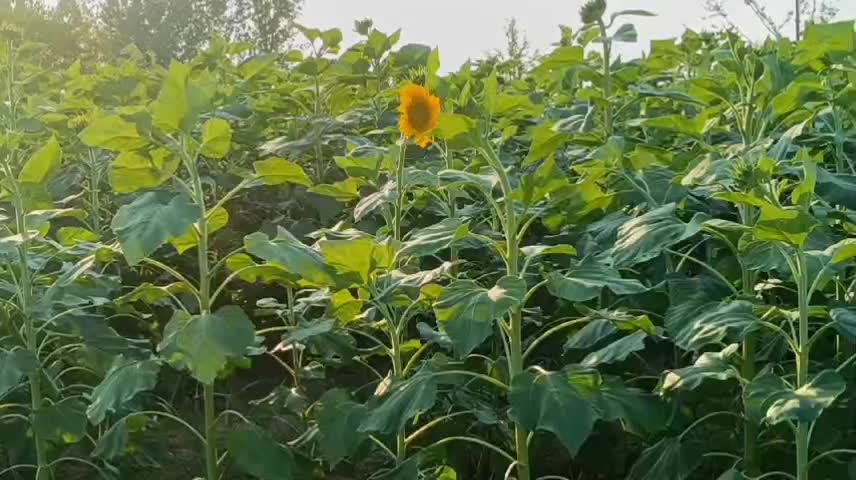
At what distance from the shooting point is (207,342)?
92.0 inches

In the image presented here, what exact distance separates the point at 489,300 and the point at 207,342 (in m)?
0.60

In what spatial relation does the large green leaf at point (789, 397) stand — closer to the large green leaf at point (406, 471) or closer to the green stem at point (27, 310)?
the large green leaf at point (406, 471)

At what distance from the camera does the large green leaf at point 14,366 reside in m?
2.61

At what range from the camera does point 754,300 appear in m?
2.50

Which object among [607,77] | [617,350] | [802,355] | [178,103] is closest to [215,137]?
[178,103]

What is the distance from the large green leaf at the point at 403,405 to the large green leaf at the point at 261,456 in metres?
0.28

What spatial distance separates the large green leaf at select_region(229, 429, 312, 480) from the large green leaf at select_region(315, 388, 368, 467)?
11 centimetres

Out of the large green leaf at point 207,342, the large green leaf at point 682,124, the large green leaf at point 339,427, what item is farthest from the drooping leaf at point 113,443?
the large green leaf at point 682,124

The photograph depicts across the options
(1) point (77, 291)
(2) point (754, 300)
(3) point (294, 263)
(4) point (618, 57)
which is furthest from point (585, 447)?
(4) point (618, 57)

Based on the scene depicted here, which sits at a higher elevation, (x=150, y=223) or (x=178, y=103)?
(x=178, y=103)

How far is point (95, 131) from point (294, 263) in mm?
546

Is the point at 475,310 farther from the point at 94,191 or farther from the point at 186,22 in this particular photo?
the point at 186,22

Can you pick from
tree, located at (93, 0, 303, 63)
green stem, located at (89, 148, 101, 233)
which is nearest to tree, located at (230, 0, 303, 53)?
tree, located at (93, 0, 303, 63)

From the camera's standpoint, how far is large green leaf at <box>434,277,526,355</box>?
2176 millimetres
